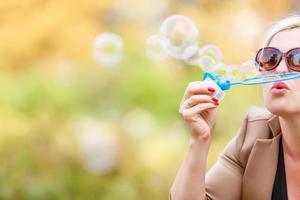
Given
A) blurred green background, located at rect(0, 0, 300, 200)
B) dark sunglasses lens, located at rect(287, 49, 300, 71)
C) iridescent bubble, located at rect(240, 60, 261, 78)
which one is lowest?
blurred green background, located at rect(0, 0, 300, 200)

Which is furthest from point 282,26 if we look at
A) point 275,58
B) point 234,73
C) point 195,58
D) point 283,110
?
point 195,58

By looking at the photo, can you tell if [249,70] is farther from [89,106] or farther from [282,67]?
[89,106]

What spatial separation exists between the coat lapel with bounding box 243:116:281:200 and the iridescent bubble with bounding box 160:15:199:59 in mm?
910

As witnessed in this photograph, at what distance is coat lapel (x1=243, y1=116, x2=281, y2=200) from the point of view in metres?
1.89

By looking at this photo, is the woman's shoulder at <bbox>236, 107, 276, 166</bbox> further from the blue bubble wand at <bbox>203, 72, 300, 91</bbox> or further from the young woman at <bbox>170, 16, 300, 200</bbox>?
the blue bubble wand at <bbox>203, 72, 300, 91</bbox>

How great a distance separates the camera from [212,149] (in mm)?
4816

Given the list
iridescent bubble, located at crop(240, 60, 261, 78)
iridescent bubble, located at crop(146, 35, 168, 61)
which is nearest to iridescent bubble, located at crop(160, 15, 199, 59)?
iridescent bubble, located at crop(146, 35, 168, 61)

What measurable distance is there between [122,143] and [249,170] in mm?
3040

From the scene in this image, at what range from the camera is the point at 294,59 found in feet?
5.88

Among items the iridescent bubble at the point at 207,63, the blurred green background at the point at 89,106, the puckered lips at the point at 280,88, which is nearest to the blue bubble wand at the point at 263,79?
the puckered lips at the point at 280,88

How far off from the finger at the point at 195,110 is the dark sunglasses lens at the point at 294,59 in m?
0.21

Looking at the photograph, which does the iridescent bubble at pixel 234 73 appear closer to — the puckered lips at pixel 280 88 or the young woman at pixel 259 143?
the young woman at pixel 259 143

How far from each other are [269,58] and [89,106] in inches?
128

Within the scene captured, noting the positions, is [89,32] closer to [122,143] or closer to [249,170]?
[122,143]
